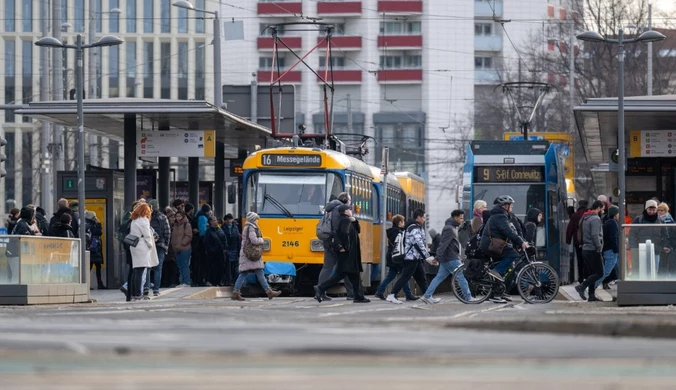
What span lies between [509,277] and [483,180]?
8.52 m

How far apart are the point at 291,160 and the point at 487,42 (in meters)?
69.4

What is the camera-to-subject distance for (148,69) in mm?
92938

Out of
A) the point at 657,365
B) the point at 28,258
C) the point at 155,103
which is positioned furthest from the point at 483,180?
the point at 657,365

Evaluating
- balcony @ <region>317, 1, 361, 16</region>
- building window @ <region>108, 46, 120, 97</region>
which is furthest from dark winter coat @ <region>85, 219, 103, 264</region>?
Result: balcony @ <region>317, 1, 361, 16</region>

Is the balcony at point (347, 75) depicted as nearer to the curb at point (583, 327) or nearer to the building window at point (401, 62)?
the building window at point (401, 62)

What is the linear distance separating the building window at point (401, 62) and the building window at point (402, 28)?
143 cm

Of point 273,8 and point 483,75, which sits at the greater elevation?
point 273,8

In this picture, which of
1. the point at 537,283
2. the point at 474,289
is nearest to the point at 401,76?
the point at 474,289

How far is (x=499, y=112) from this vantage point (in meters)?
76.2

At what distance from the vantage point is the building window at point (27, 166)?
78.9 metres

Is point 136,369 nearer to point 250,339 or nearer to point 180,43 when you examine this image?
point 250,339

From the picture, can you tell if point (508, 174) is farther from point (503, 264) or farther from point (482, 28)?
point (482, 28)

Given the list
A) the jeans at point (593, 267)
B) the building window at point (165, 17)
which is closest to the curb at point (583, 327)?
the jeans at point (593, 267)

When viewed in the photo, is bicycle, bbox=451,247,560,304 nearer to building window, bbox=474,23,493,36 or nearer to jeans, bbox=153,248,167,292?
jeans, bbox=153,248,167,292
